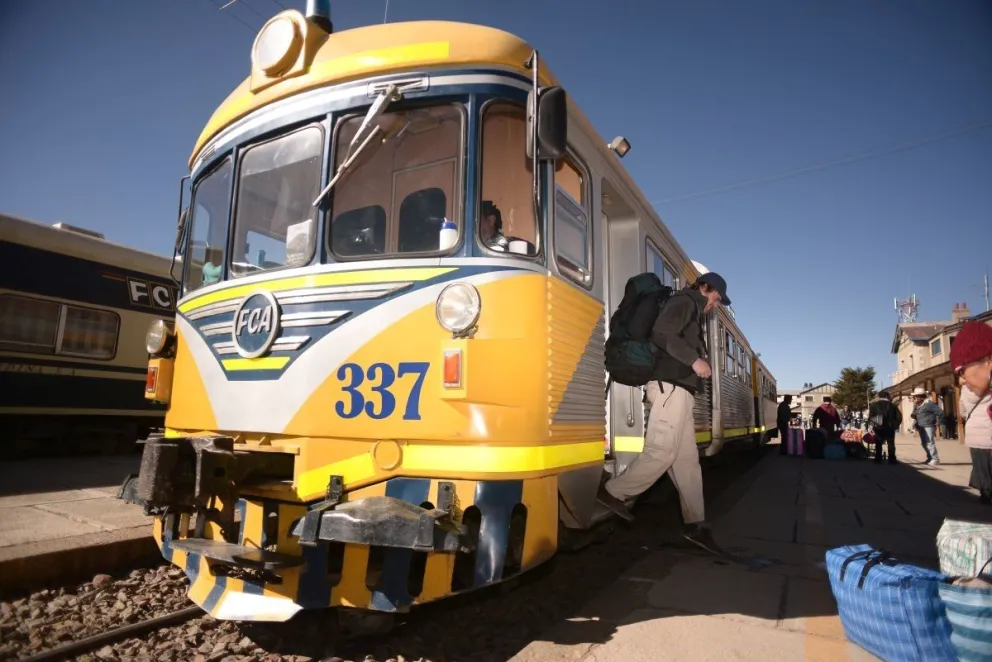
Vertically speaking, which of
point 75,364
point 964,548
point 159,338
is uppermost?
point 75,364

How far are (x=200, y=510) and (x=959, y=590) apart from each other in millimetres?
3304

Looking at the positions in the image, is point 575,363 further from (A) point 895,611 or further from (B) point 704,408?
(B) point 704,408

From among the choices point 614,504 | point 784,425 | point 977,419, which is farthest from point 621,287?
point 784,425

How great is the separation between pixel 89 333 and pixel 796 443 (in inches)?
630

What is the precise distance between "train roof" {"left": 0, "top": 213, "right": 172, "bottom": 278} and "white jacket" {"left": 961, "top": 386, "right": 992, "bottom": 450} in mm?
9727

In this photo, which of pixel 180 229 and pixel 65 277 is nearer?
pixel 180 229

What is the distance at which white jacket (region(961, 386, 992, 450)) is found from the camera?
15.0ft

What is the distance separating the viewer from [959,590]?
8.00ft

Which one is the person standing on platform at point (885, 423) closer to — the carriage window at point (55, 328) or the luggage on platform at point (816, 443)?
the luggage on platform at point (816, 443)

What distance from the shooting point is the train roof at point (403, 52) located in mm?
3012

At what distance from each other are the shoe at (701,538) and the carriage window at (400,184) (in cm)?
312

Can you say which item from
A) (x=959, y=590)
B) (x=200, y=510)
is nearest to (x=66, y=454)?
(x=200, y=510)

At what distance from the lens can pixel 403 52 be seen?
3.04m

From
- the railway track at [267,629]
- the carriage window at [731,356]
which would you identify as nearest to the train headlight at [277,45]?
the railway track at [267,629]
